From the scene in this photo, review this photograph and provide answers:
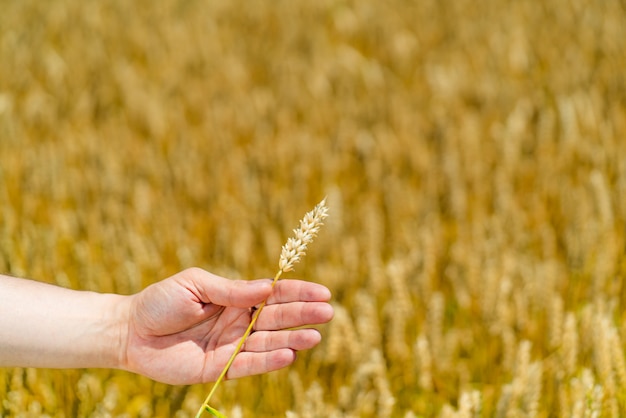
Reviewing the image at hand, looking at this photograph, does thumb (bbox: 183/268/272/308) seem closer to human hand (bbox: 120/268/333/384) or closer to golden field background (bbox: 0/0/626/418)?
human hand (bbox: 120/268/333/384)

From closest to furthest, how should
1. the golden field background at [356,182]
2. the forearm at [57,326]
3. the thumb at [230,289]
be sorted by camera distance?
the thumb at [230,289], the forearm at [57,326], the golden field background at [356,182]

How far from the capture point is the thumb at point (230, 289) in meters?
1.19

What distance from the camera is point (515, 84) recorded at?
295cm

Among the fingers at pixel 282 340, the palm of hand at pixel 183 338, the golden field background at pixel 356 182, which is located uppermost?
the golden field background at pixel 356 182

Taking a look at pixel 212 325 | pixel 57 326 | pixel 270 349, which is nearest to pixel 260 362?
pixel 270 349

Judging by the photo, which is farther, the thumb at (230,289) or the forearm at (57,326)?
the forearm at (57,326)

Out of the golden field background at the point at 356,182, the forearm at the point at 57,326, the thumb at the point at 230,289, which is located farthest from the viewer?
the golden field background at the point at 356,182

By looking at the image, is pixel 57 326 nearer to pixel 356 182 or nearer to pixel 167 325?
pixel 167 325

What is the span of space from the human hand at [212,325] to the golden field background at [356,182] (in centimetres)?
9

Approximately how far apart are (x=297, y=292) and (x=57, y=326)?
38cm

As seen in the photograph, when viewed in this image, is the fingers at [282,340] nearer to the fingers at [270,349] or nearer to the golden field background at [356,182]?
the fingers at [270,349]

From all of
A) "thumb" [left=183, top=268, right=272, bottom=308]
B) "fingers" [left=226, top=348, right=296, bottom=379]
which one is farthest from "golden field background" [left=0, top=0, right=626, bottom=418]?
"thumb" [left=183, top=268, right=272, bottom=308]

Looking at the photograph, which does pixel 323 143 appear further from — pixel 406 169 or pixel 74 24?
pixel 74 24

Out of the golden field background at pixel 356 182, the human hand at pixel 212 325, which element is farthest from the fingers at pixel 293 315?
the golden field background at pixel 356 182
